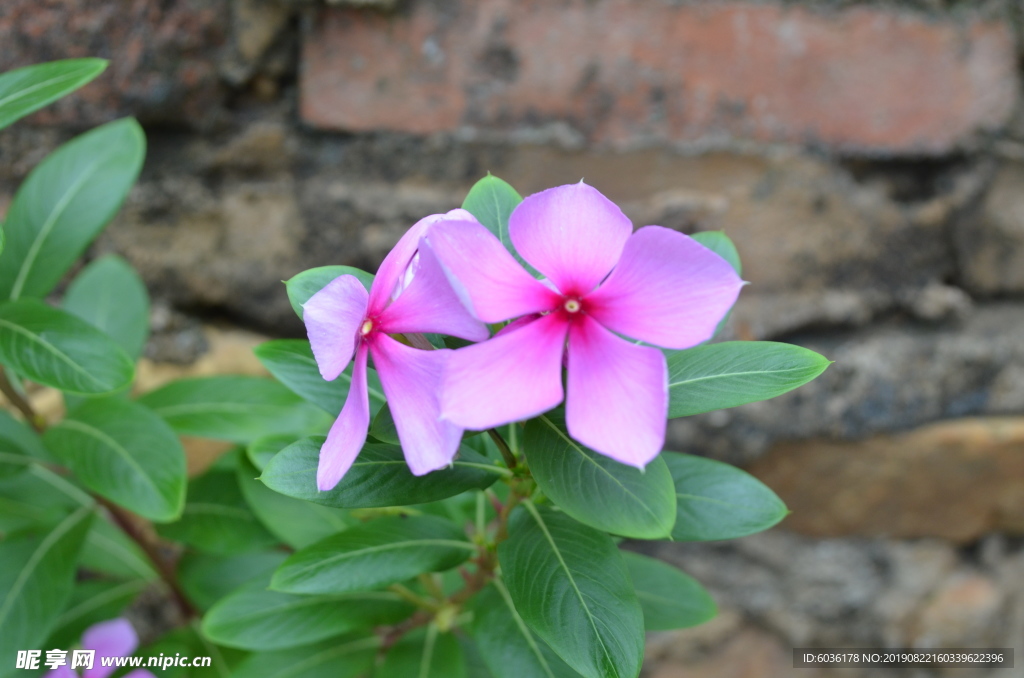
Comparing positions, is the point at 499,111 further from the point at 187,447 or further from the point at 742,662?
the point at 742,662

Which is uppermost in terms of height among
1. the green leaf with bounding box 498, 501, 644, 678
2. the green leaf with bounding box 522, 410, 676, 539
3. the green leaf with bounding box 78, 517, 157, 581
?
the green leaf with bounding box 522, 410, 676, 539

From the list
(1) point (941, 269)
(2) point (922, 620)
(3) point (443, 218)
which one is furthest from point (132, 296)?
(2) point (922, 620)

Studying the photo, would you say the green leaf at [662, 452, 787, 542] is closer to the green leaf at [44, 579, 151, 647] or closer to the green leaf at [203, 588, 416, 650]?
the green leaf at [203, 588, 416, 650]

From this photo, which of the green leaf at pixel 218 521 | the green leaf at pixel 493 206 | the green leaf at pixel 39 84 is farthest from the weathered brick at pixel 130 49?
the green leaf at pixel 493 206

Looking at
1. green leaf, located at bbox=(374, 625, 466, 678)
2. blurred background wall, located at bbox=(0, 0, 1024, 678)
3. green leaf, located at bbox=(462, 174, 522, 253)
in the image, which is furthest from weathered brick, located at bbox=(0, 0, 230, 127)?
green leaf, located at bbox=(374, 625, 466, 678)

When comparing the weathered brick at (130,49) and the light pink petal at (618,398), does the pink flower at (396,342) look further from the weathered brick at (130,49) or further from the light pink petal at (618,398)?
the weathered brick at (130,49)

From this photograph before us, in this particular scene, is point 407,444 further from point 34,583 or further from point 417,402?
point 34,583

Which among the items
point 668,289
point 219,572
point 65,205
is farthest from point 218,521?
point 668,289
